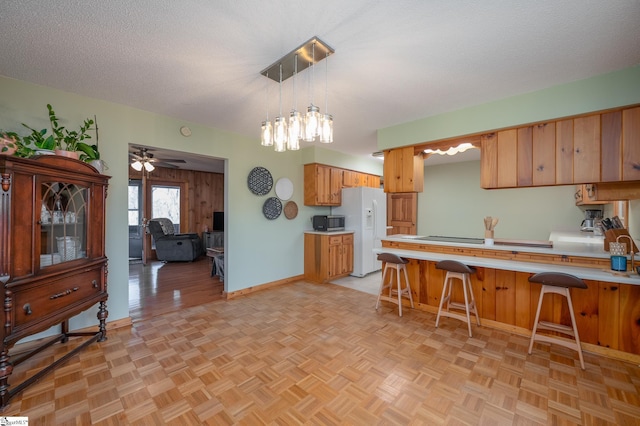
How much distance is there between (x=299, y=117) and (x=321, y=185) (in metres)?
2.90

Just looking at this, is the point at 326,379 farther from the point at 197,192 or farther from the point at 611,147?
the point at 197,192

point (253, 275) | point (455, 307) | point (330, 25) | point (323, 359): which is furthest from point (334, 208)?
point (330, 25)

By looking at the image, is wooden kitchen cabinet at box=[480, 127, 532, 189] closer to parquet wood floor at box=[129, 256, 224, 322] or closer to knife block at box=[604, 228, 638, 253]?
knife block at box=[604, 228, 638, 253]

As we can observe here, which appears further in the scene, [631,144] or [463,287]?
[463,287]

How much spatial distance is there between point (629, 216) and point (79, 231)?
571 cm

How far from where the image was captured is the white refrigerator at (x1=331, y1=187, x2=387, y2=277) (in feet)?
16.3

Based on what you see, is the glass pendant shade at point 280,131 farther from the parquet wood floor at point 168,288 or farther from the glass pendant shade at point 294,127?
the parquet wood floor at point 168,288

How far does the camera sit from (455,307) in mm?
2900

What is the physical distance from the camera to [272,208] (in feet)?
14.1

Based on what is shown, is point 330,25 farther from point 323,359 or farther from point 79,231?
point 79,231

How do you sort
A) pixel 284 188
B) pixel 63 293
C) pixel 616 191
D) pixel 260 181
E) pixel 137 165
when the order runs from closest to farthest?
pixel 63 293 → pixel 616 191 → pixel 260 181 → pixel 284 188 → pixel 137 165

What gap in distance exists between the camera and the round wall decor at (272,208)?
166 inches

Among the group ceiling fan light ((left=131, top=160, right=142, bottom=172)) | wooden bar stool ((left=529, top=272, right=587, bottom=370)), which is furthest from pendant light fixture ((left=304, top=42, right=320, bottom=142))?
ceiling fan light ((left=131, top=160, right=142, bottom=172))

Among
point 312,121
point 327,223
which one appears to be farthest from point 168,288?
point 312,121
